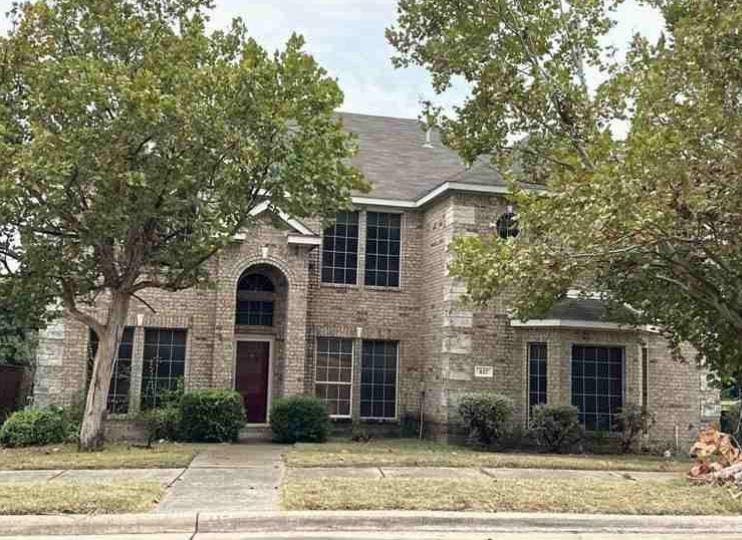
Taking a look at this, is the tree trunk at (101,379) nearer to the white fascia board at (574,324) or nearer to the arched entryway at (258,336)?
Result: the arched entryway at (258,336)

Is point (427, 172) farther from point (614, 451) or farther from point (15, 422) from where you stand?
point (15, 422)

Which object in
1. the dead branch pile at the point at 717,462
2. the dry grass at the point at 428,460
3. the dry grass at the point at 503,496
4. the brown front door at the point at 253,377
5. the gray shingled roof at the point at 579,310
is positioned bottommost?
the dry grass at the point at 428,460

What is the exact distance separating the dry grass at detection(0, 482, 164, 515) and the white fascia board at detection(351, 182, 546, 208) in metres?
10.1

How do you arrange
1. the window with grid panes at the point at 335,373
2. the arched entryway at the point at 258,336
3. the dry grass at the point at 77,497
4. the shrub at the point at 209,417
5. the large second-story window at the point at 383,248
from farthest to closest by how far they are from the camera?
the large second-story window at the point at 383,248 → the window with grid panes at the point at 335,373 → the arched entryway at the point at 258,336 → the shrub at the point at 209,417 → the dry grass at the point at 77,497

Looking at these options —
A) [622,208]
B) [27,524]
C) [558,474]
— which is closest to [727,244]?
[622,208]

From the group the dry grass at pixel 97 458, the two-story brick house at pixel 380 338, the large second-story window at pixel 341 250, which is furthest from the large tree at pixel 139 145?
the large second-story window at pixel 341 250

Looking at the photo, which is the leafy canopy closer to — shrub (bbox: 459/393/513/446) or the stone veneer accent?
the stone veneer accent

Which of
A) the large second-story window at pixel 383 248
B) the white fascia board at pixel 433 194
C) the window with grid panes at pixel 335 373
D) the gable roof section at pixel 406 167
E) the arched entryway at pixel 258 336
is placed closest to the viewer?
the white fascia board at pixel 433 194

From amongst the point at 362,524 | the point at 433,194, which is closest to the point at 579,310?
the point at 433,194

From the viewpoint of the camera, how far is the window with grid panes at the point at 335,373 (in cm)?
1981

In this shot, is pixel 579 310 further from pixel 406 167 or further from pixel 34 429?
pixel 34 429

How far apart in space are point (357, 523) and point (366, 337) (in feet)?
37.2

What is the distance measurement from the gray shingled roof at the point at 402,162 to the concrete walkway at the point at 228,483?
743 cm

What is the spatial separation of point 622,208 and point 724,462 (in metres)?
4.46
